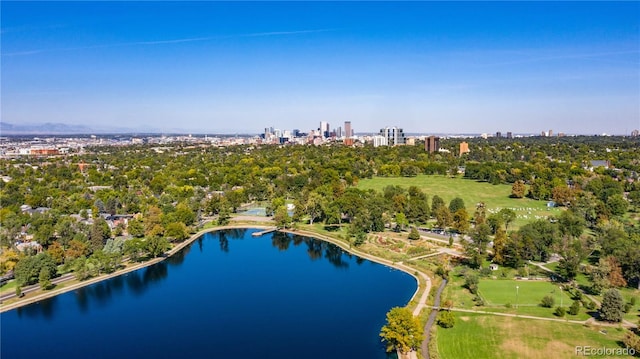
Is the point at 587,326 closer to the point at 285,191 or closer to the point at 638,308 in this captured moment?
the point at 638,308

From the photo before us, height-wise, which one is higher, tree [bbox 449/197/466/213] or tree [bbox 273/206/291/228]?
tree [bbox 449/197/466/213]

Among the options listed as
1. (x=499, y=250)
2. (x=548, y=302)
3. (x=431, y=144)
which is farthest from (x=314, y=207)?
(x=431, y=144)

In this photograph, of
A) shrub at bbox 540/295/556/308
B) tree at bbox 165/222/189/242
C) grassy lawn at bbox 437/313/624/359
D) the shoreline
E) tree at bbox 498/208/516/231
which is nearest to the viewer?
grassy lawn at bbox 437/313/624/359

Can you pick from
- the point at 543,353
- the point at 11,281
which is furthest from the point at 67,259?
the point at 543,353

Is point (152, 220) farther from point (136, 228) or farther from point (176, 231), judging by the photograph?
point (176, 231)

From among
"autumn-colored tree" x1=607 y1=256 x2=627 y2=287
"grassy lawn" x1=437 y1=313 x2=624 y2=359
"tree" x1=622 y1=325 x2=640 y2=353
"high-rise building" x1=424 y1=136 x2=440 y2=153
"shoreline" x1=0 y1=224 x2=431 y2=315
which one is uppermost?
"high-rise building" x1=424 y1=136 x2=440 y2=153

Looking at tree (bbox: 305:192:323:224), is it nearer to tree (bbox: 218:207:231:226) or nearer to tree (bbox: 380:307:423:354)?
tree (bbox: 218:207:231:226)

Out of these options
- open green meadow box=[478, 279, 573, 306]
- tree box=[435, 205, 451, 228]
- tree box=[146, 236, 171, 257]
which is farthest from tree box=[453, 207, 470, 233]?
tree box=[146, 236, 171, 257]
